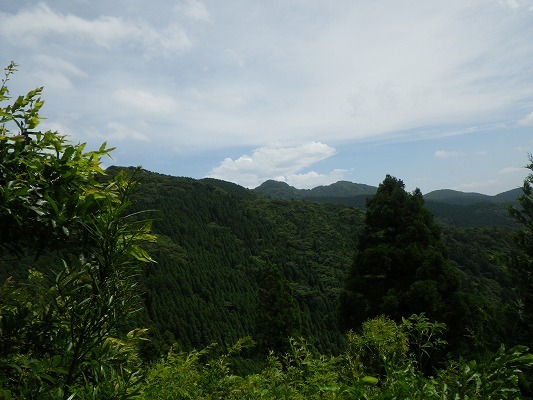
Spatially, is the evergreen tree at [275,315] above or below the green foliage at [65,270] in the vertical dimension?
below

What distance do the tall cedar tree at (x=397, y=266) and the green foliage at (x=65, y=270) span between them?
11904 mm

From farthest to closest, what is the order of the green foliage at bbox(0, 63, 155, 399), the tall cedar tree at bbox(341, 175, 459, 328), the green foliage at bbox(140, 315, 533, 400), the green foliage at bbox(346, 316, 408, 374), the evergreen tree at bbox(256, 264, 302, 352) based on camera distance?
the evergreen tree at bbox(256, 264, 302, 352), the tall cedar tree at bbox(341, 175, 459, 328), the green foliage at bbox(346, 316, 408, 374), the green foliage at bbox(0, 63, 155, 399), the green foliage at bbox(140, 315, 533, 400)

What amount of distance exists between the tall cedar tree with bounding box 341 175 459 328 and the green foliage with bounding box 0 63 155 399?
11.9 metres

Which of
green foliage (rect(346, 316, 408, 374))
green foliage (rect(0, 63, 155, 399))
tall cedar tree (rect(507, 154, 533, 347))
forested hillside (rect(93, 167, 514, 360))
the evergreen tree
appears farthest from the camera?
forested hillside (rect(93, 167, 514, 360))

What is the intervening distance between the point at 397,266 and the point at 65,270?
559 inches

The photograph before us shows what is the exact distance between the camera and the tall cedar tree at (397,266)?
13.0 meters

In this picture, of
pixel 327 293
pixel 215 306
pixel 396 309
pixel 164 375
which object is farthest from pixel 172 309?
pixel 164 375

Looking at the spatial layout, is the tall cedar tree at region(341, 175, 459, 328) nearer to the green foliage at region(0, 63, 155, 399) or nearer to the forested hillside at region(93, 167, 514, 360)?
the green foliage at region(0, 63, 155, 399)

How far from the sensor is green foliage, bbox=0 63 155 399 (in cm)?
195

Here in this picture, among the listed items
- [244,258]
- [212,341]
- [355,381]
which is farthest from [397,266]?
[244,258]

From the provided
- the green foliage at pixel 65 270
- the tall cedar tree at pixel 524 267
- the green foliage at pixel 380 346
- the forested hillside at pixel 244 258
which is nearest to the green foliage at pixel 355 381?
the green foliage at pixel 380 346

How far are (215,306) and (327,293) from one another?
27177 mm

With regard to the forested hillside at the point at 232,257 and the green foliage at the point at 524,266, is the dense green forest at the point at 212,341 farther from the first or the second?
the forested hillside at the point at 232,257

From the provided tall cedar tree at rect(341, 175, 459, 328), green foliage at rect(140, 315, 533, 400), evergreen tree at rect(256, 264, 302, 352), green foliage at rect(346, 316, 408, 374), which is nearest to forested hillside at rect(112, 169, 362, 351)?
evergreen tree at rect(256, 264, 302, 352)
